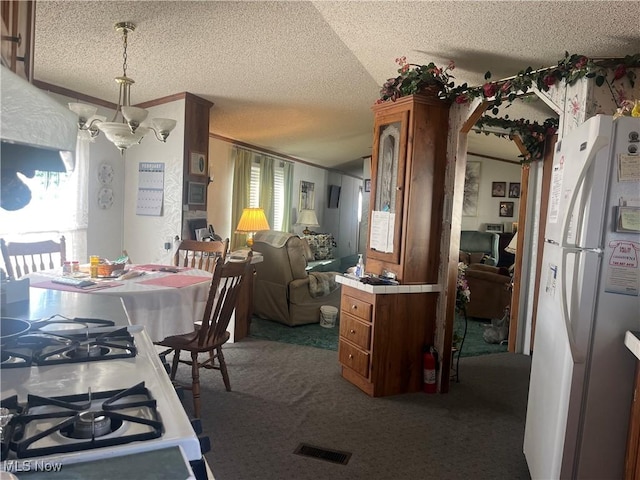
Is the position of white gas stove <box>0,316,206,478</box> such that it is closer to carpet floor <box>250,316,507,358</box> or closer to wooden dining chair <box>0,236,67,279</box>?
wooden dining chair <box>0,236,67,279</box>

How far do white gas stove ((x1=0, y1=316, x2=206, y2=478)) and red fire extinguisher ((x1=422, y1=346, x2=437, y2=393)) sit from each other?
2.51m

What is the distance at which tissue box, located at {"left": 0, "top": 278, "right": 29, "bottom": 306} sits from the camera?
163cm

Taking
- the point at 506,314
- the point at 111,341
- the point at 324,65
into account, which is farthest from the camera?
the point at 506,314

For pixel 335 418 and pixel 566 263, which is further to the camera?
pixel 335 418

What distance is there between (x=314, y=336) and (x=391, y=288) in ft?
5.69

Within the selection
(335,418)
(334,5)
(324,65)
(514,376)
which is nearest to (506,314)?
(514,376)

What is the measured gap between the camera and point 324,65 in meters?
4.09

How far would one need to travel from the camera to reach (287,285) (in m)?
5.12

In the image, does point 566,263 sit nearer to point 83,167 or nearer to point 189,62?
point 189,62

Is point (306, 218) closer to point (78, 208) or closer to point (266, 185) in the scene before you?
point (266, 185)

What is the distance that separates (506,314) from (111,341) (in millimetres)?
4552

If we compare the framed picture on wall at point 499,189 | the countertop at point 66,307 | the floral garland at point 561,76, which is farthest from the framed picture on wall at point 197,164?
the framed picture on wall at point 499,189

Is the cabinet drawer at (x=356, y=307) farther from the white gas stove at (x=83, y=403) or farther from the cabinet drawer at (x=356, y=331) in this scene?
the white gas stove at (x=83, y=403)

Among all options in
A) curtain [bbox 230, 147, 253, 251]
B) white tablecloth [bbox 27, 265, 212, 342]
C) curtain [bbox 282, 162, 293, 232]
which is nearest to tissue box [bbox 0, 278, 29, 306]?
white tablecloth [bbox 27, 265, 212, 342]
